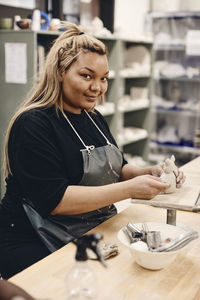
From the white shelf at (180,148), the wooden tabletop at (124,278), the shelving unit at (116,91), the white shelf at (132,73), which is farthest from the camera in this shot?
the white shelf at (180,148)

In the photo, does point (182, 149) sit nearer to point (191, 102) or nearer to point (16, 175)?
point (191, 102)

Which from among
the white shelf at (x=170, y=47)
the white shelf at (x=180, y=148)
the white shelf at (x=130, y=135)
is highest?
the white shelf at (x=170, y=47)

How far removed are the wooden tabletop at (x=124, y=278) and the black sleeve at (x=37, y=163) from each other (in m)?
0.22

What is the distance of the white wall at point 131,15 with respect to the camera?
516 cm

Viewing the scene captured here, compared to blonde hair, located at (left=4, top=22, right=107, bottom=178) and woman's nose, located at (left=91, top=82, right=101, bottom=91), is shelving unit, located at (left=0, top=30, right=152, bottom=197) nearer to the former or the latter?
blonde hair, located at (left=4, top=22, right=107, bottom=178)

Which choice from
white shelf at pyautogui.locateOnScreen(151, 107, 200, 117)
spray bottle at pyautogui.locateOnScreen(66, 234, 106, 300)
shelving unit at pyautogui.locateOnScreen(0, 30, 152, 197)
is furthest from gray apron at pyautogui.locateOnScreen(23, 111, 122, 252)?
white shelf at pyautogui.locateOnScreen(151, 107, 200, 117)

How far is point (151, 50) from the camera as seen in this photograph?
17.2 ft

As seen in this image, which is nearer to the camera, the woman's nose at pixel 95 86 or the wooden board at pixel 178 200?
the wooden board at pixel 178 200

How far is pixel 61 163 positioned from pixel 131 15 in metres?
4.22

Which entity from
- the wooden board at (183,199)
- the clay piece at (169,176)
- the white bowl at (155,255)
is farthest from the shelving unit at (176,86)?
the white bowl at (155,255)

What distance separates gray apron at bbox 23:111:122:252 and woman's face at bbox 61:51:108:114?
0.12 metres

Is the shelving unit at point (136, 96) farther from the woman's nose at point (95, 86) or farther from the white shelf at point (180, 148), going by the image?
the woman's nose at point (95, 86)

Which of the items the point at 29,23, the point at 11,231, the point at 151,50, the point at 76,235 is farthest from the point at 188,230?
the point at 151,50

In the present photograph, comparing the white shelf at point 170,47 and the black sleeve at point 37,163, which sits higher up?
the white shelf at point 170,47
